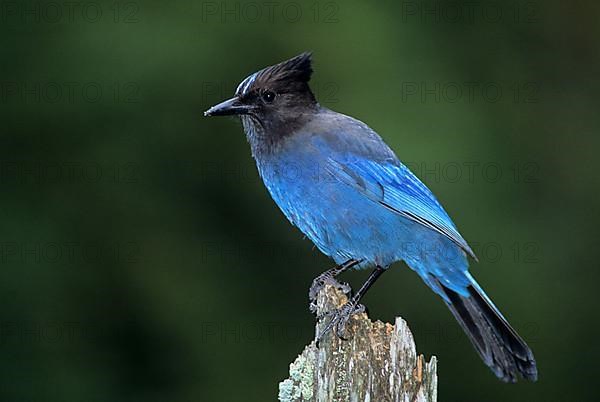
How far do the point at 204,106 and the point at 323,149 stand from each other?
178 centimetres

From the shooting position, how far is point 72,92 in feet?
20.3

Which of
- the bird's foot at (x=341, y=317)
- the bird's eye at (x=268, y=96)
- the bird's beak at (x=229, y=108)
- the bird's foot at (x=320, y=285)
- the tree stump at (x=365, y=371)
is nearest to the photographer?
the tree stump at (x=365, y=371)

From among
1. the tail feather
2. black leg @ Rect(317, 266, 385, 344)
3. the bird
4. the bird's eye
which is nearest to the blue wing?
the bird

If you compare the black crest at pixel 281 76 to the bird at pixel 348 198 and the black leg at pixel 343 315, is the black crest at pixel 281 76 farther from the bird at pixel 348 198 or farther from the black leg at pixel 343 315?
the black leg at pixel 343 315

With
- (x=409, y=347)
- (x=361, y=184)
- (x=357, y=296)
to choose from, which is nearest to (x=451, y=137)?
(x=361, y=184)

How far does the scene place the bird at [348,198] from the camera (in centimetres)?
446

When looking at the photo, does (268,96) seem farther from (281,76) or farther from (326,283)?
(326,283)

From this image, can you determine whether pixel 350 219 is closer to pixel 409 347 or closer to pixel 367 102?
pixel 409 347

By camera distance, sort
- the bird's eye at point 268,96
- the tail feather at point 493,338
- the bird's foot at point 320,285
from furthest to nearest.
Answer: the bird's eye at point 268,96 < the bird's foot at point 320,285 < the tail feather at point 493,338

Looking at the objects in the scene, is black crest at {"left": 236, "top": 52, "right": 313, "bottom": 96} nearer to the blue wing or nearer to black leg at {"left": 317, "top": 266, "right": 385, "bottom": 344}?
the blue wing

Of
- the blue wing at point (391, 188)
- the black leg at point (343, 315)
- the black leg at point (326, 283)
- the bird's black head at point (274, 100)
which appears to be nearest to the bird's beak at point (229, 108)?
the bird's black head at point (274, 100)

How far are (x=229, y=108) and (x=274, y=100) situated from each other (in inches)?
8.1

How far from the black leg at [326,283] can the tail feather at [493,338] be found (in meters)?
0.47

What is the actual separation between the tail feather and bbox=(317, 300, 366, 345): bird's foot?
2.20 ft
